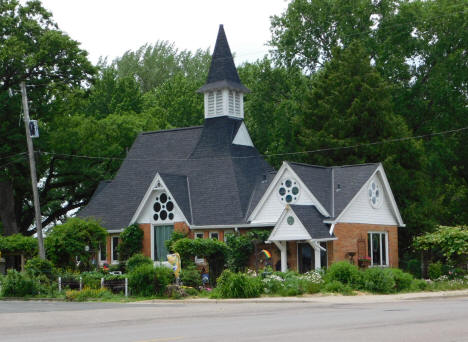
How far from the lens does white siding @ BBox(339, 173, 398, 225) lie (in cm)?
3931

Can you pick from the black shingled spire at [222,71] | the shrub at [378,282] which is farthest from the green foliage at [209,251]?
the black shingled spire at [222,71]

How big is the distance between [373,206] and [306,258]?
533 cm

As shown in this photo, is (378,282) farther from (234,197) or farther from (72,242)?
(72,242)

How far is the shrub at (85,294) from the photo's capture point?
3056cm

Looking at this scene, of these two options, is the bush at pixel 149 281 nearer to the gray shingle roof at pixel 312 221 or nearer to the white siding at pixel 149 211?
the gray shingle roof at pixel 312 221

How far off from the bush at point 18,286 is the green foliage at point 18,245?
10182 millimetres

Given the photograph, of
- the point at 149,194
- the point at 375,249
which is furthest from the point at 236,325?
the point at 149,194

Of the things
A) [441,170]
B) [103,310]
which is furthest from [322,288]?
[441,170]

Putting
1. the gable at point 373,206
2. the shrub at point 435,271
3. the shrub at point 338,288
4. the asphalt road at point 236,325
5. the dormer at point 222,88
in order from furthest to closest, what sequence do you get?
1. the dormer at point 222,88
2. the gable at point 373,206
3. the shrub at point 435,271
4. the shrub at point 338,288
5. the asphalt road at point 236,325

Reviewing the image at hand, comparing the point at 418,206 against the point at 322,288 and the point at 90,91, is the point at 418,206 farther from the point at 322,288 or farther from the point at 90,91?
the point at 90,91

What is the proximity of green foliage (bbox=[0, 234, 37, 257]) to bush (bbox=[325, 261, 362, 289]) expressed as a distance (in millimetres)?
19889

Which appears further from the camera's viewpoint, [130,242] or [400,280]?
[130,242]

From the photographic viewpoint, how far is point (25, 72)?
169 ft

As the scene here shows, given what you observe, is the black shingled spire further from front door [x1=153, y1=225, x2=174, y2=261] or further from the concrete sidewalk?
the concrete sidewalk
